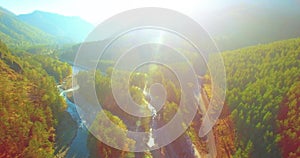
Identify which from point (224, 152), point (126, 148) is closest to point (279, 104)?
point (224, 152)

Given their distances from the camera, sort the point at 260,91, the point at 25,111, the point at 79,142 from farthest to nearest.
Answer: the point at 260,91, the point at 79,142, the point at 25,111

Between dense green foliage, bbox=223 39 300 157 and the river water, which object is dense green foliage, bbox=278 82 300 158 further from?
the river water

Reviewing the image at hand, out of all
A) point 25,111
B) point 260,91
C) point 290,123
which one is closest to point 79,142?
point 25,111

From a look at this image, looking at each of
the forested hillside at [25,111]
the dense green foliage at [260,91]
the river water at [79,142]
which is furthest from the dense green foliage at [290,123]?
the forested hillside at [25,111]

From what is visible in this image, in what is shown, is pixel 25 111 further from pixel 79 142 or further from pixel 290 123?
pixel 290 123

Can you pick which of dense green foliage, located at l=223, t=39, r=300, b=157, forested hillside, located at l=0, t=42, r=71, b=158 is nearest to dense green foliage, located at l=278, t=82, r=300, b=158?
dense green foliage, located at l=223, t=39, r=300, b=157

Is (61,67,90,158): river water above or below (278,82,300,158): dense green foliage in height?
below

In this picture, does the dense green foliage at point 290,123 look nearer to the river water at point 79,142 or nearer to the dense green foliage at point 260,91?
the dense green foliage at point 260,91
